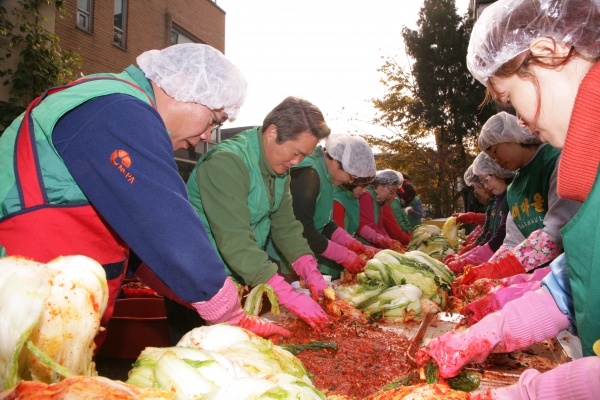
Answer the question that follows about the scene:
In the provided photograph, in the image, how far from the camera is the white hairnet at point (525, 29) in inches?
57.7

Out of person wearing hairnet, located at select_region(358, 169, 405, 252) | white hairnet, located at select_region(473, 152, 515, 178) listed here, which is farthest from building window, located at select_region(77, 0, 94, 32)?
white hairnet, located at select_region(473, 152, 515, 178)

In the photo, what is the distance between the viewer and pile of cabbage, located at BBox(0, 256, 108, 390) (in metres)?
0.96

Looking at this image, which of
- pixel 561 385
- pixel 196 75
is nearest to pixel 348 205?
pixel 196 75

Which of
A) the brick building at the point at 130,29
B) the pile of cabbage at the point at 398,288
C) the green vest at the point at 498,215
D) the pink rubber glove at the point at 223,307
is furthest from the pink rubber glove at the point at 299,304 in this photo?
the brick building at the point at 130,29

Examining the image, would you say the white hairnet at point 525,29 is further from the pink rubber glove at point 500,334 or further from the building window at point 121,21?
the building window at point 121,21

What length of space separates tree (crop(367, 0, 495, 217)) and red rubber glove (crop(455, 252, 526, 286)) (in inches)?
667

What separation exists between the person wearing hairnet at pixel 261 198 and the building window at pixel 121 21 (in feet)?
43.0

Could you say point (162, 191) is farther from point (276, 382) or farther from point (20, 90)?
point (20, 90)

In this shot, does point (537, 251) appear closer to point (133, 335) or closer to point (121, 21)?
point (133, 335)

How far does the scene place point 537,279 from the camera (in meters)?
2.96

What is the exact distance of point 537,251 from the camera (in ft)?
12.0

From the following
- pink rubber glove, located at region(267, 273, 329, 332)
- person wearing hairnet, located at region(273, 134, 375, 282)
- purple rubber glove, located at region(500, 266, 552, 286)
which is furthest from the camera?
person wearing hairnet, located at region(273, 134, 375, 282)

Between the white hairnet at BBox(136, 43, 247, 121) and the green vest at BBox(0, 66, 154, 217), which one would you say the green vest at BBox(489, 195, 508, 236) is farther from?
the green vest at BBox(0, 66, 154, 217)

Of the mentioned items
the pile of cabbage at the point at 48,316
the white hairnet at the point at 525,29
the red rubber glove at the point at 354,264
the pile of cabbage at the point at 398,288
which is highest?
the white hairnet at the point at 525,29
